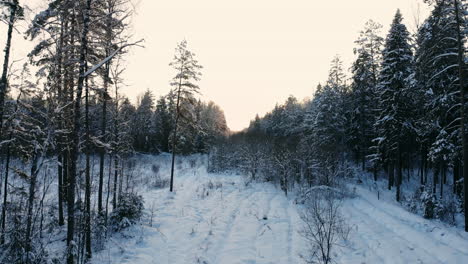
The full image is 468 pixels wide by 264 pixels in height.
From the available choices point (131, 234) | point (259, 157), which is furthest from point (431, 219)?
point (259, 157)

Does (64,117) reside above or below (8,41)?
below

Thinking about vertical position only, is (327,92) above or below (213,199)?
above

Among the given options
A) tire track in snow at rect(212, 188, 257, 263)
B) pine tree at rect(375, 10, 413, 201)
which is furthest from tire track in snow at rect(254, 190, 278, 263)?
pine tree at rect(375, 10, 413, 201)

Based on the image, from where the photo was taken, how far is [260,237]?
36.7 feet

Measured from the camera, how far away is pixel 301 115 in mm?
51812

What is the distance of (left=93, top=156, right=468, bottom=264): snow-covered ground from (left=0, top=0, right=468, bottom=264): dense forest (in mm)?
1371

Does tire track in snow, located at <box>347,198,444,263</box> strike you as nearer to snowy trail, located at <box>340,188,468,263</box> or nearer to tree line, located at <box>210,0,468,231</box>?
snowy trail, located at <box>340,188,468,263</box>

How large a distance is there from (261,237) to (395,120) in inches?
664

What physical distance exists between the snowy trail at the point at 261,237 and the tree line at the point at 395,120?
3.35 meters

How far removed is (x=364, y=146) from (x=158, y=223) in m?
27.6

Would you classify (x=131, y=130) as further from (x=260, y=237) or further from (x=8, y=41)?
(x=260, y=237)

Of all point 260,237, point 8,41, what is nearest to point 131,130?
point 8,41

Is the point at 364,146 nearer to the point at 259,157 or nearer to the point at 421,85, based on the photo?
the point at 259,157

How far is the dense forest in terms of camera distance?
7.87m
